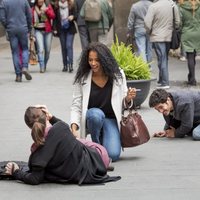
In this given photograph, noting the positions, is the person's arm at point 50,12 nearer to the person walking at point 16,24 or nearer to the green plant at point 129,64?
the person walking at point 16,24

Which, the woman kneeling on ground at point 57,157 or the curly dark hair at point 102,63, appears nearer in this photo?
the woman kneeling on ground at point 57,157

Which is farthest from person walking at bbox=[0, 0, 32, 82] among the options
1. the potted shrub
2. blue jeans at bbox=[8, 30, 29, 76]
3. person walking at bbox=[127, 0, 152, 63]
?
the potted shrub

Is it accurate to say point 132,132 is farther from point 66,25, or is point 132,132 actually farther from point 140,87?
point 66,25

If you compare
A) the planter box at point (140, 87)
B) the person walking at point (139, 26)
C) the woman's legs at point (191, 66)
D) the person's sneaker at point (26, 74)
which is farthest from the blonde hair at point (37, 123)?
the person walking at point (139, 26)

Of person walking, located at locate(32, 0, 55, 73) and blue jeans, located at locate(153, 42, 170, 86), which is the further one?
person walking, located at locate(32, 0, 55, 73)

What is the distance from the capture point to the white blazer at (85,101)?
8.52 m

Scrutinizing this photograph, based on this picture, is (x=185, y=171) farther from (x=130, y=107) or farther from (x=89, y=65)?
(x=89, y=65)

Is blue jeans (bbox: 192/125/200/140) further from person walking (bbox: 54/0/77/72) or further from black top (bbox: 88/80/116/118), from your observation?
person walking (bbox: 54/0/77/72)

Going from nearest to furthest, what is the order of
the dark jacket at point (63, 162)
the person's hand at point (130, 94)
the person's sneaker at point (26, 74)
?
the dark jacket at point (63, 162) → the person's hand at point (130, 94) → the person's sneaker at point (26, 74)

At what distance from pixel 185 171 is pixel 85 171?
Answer: 1183mm

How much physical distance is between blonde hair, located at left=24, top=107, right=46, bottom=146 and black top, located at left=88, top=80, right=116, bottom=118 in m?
1.13

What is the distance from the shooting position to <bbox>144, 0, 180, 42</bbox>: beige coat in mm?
14656

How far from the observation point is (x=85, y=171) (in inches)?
297

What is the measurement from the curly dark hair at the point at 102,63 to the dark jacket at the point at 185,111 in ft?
3.29
